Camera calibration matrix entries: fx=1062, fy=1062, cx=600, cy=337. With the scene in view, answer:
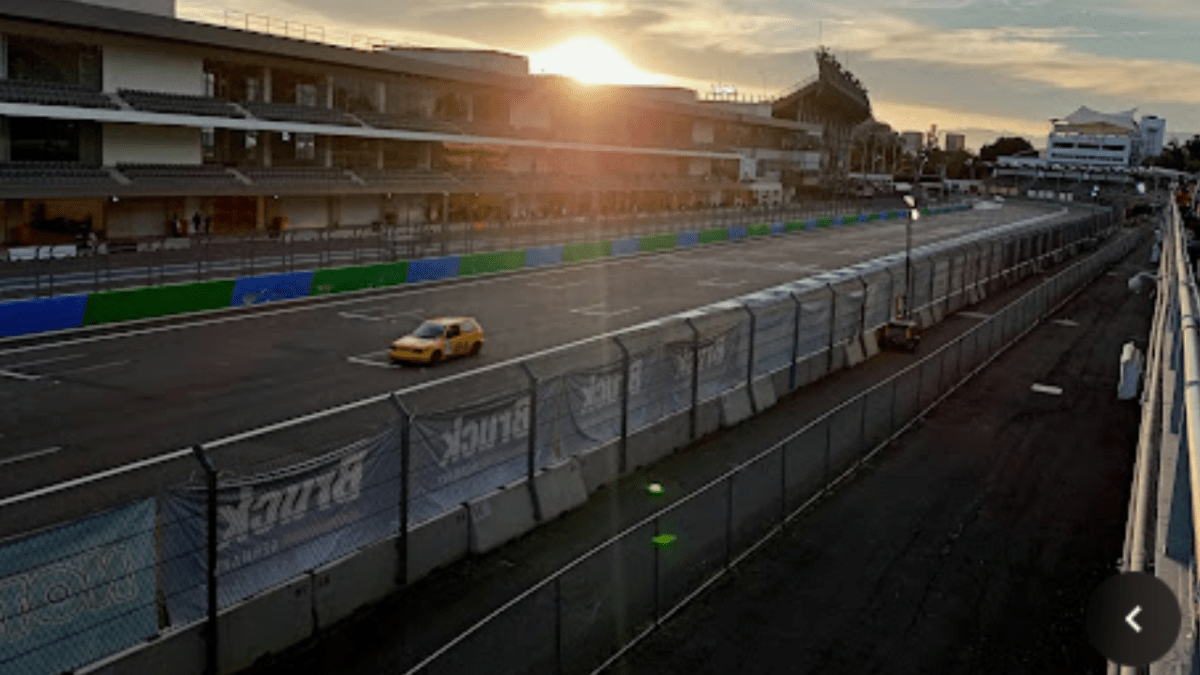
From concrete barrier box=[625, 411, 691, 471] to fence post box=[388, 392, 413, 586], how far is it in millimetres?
5938

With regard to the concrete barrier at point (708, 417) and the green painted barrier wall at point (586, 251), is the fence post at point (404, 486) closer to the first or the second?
the concrete barrier at point (708, 417)

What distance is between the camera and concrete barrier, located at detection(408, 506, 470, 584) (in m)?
13.8

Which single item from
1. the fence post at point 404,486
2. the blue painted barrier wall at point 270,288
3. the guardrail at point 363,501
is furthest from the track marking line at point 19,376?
the fence post at point 404,486

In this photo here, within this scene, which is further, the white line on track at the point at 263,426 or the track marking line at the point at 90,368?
the track marking line at the point at 90,368

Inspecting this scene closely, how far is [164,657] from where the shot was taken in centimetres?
1042

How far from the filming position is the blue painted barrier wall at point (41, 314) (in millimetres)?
30688

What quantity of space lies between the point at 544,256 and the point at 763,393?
32.9 metres

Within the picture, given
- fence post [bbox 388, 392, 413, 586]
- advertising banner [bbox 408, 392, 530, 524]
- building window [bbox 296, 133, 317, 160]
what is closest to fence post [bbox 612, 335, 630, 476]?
advertising banner [bbox 408, 392, 530, 524]

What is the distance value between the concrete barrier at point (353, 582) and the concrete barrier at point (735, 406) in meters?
10.5

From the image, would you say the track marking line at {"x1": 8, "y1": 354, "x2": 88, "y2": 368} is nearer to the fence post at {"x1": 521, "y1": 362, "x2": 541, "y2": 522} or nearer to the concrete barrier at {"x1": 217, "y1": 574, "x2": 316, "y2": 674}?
the fence post at {"x1": 521, "y1": 362, "x2": 541, "y2": 522}

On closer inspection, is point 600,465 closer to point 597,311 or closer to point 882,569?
point 882,569

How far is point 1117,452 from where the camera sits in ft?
72.8

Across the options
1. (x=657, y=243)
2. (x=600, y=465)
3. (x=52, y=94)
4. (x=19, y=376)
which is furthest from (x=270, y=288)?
(x=657, y=243)

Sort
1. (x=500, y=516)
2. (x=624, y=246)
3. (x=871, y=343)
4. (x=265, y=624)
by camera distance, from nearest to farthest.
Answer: (x=265, y=624) < (x=500, y=516) < (x=871, y=343) < (x=624, y=246)
